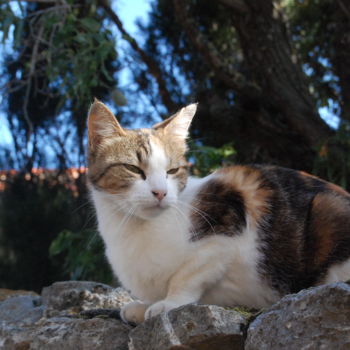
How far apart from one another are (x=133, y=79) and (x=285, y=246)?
10.6 ft

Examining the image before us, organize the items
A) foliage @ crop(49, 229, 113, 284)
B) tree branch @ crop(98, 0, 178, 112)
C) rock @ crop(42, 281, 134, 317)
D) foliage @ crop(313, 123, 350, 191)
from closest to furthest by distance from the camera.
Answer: rock @ crop(42, 281, 134, 317) < foliage @ crop(313, 123, 350, 191) < foliage @ crop(49, 229, 113, 284) < tree branch @ crop(98, 0, 178, 112)

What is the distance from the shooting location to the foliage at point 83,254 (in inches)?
147

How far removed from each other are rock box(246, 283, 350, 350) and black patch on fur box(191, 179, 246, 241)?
54 cm

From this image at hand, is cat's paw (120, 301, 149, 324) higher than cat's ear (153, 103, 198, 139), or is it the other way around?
cat's ear (153, 103, 198, 139)

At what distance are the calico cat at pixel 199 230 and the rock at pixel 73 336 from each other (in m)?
0.10

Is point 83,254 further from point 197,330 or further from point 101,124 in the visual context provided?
point 197,330

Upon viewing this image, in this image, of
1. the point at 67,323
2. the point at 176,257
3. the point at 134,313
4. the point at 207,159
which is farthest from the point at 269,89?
the point at 67,323

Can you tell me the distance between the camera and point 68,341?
1.54 m

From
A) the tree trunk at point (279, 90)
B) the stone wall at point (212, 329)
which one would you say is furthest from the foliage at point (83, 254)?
the stone wall at point (212, 329)

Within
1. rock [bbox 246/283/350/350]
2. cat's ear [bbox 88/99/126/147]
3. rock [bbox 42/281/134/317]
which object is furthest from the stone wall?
cat's ear [bbox 88/99/126/147]

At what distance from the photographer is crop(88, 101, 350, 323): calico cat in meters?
1.65

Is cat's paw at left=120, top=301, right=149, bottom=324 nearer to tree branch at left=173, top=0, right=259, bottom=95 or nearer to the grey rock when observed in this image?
the grey rock

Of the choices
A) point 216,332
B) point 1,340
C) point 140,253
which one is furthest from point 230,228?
point 1,340

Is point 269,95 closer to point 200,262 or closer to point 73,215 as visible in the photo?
point 73,215
